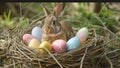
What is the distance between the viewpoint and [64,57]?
155cm

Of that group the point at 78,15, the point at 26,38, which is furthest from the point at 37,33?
the point at 78,15

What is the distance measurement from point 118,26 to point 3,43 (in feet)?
3.04

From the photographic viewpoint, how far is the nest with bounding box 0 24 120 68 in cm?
155

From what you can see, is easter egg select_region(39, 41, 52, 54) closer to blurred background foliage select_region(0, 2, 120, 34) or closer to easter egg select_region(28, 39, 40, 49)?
easter egg select_region(28, 39, 40, 49)

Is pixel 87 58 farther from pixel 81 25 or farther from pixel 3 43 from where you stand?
pixel 81 25

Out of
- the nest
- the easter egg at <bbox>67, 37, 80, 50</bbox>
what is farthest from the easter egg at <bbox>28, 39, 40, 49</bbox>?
the easter egg at <bbox>67, 37, 80, 50</bbox>

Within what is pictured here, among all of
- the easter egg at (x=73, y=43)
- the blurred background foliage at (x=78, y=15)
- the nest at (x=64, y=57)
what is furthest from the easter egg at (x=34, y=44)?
the blurred background foliage at (x=78, y=15)

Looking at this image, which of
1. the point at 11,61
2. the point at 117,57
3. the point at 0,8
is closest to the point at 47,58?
the point at 11,61

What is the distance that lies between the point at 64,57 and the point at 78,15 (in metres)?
1.34

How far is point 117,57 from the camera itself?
6.08 feet

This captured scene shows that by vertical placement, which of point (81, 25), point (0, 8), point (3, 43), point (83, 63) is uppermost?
point (0, 8)

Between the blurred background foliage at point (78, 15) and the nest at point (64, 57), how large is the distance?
25 centimetres

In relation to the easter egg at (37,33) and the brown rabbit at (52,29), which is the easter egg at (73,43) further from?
the easter egg at (37,33)

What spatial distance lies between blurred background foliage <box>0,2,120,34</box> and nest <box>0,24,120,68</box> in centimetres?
25
